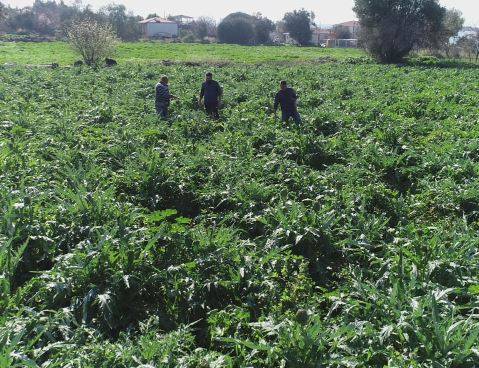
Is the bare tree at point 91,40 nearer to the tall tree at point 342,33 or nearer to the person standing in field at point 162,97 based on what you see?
the person standing in field at point 162,97

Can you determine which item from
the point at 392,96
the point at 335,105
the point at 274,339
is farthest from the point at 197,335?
the point at 392,96

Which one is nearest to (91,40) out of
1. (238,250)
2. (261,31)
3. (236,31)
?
(238,250)

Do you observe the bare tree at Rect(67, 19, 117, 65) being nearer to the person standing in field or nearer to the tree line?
the tree line

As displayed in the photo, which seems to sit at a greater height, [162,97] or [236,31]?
[236,31]

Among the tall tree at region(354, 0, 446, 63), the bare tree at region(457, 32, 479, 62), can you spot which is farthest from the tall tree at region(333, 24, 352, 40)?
the tall tree at region(354, 0, 446, 63)

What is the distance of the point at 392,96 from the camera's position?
15.0m

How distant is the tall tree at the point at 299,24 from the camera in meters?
75.4

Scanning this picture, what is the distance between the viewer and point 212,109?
1261cm

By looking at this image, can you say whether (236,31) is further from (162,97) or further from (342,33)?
(162,97)

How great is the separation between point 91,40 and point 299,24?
5212 cm

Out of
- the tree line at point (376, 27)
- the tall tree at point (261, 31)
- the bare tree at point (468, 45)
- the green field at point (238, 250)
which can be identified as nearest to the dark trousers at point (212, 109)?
the green field at point (238, 250)

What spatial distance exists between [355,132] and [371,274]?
6.32 meters

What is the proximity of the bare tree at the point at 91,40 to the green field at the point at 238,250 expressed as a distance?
21.8 m

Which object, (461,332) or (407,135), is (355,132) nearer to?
(407,135)
